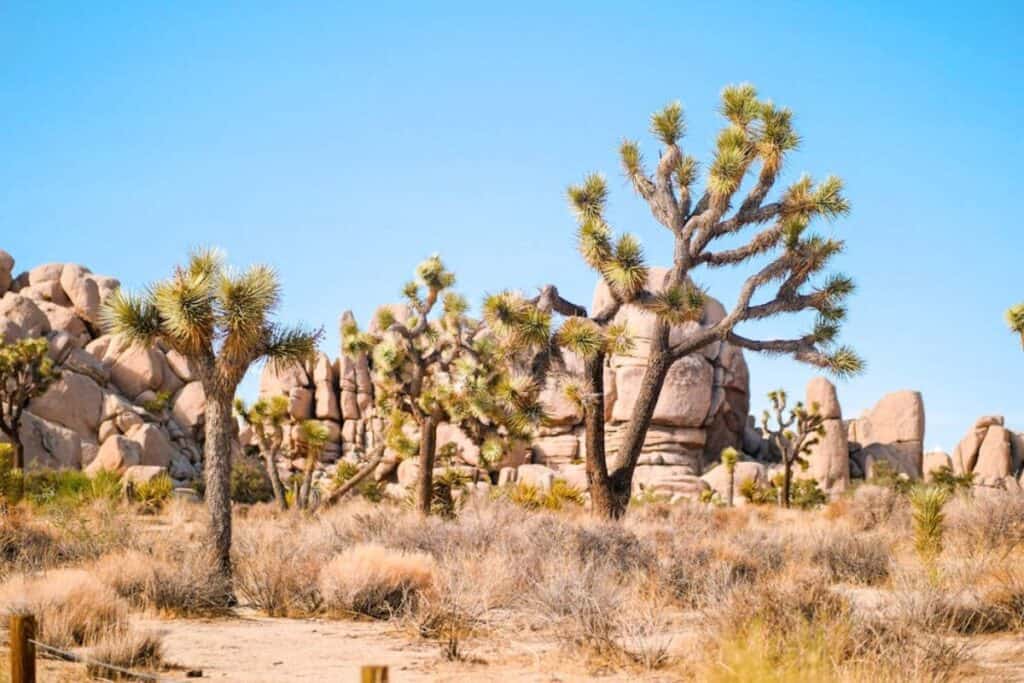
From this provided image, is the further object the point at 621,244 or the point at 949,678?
the point at 621,244

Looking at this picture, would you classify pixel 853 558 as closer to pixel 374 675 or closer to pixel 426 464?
pixel 426 464

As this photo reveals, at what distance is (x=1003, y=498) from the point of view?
16859 millimetres

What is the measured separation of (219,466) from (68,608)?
3.70 m

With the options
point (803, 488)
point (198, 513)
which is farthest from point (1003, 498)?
point (803, 488)

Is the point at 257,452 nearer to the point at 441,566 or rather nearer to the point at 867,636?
the point at 441,566

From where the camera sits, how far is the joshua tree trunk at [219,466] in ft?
39.5

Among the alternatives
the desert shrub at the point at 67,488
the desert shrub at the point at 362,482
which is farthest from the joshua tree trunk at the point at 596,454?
the desert shrub at the point at 362,482

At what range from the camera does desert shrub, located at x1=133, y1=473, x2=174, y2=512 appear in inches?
1055

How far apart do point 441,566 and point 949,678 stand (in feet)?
20.7

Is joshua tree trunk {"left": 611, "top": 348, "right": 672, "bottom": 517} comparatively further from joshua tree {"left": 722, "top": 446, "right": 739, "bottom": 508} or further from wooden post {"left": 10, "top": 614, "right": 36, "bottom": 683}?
joshua tree {"left": 722, "top": 446, "right": 739, "bottom": 508}

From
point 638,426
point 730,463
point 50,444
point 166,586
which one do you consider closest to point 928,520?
point 638,426

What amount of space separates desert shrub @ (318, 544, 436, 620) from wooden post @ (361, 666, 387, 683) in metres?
6.15

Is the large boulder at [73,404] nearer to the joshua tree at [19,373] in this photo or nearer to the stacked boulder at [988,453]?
the joshua tree at [19,373]

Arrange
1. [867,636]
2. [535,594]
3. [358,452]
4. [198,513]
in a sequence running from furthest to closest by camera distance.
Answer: [358,452] → [198,513] → [535,594] → [867,636]
